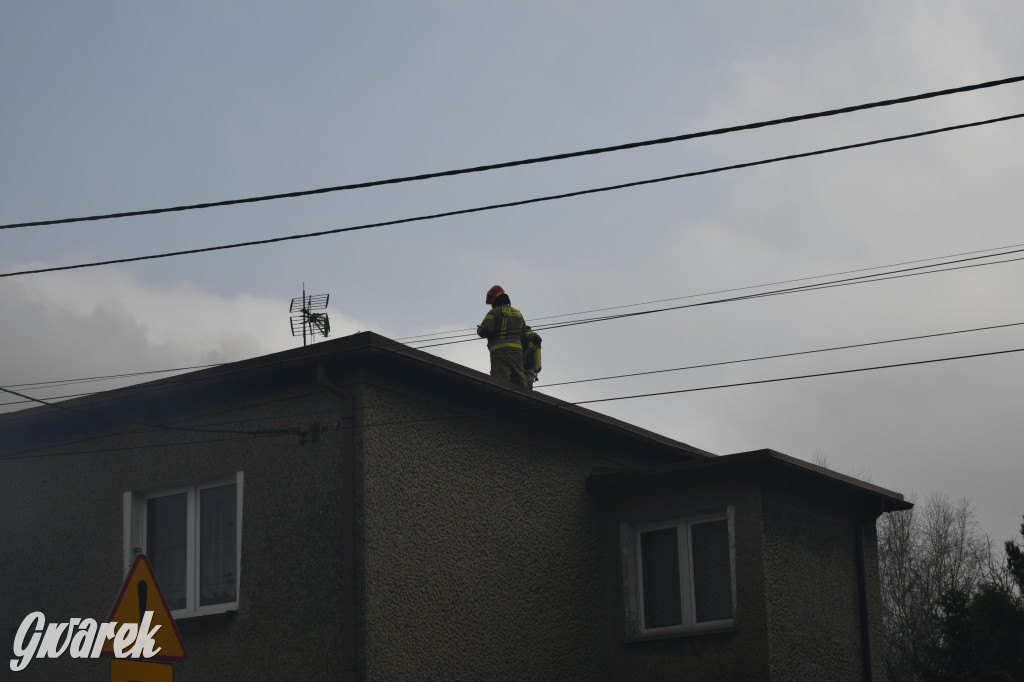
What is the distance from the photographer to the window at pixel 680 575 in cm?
1355

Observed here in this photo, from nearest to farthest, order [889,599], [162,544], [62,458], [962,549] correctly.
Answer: [162,544]
[62,458]
[889,599]
[962,549]

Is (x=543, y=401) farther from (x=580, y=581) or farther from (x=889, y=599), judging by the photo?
(x=889, y=599)

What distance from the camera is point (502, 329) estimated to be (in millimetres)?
15070

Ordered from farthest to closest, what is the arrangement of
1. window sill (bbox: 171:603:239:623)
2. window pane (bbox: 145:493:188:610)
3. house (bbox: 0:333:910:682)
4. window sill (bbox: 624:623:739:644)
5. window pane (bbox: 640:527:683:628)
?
1. window pane (bbox: 640:527:683:628)
2. window sill (bbox: 624:623:739:644)
3. window pane (bbox: 145:493:188:610)
4. window sill (bbox: 171:603:239:623)
5. house (bbox: 0:333:910:682)

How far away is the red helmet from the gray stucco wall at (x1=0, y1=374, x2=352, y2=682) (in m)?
3.98

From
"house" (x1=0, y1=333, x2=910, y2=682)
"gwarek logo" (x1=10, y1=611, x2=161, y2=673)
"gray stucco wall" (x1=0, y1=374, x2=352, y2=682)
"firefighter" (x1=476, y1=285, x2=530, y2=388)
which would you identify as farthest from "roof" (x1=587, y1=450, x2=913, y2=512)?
"gwarek logo" (x1=10, y1=611, x2=161, y2=673)

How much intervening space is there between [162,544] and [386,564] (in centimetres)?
263

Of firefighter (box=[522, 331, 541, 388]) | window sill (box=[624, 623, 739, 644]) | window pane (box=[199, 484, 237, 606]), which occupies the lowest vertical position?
window sill (box=[624, 623, 739, 644])

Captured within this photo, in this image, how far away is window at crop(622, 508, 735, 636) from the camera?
13555mm

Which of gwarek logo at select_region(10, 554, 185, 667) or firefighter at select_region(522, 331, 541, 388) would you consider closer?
gwarek logo at select_region(10, 554, 185, 667)

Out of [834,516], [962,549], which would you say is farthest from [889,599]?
[834,516]

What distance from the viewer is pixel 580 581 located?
14.1 metres

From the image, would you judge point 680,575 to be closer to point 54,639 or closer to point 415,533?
point 415,533

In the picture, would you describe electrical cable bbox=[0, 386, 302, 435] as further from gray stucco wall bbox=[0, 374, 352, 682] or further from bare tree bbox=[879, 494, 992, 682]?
bare tree bbox=[879, 494, 992, 682]
